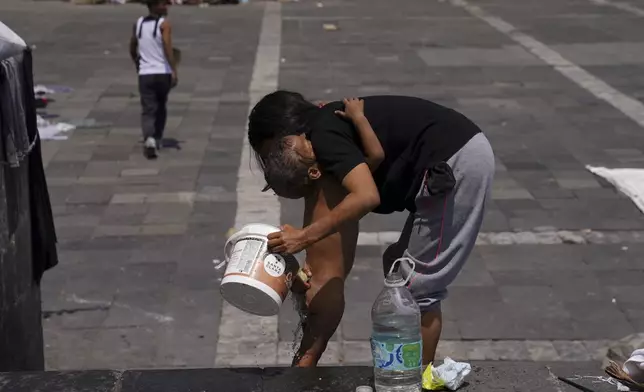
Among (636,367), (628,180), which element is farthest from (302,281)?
(628,180)

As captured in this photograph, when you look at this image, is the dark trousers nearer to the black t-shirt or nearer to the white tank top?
the white tank top

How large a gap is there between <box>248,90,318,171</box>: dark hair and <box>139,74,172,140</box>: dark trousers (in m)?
5.92

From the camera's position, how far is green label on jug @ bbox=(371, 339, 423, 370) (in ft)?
10.6

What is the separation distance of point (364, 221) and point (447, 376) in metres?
4.01

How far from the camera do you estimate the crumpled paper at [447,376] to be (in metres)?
3.35

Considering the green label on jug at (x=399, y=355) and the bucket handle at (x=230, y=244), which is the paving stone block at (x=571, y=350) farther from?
the bucket handle at (x=230, y=244)

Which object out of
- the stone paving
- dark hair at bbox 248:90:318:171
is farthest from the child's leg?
the stone paving

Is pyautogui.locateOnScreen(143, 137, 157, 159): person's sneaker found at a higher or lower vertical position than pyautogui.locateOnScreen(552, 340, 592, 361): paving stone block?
lower

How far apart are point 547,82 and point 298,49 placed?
4.74m

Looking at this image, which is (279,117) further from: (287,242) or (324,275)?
(324,275)

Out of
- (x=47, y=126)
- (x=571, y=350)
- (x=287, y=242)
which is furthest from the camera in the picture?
(x=47, y=126)

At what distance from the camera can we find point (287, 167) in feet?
11.6

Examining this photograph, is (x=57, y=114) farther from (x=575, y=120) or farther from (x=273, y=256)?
(x=273, y=256)

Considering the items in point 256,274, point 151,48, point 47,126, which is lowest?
point 47,126
